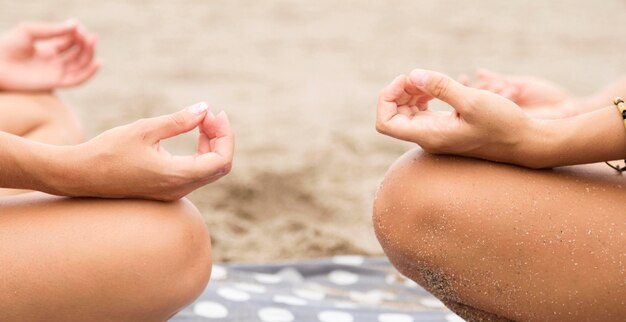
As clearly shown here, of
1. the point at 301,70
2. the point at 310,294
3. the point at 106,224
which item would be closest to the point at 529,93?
the point at 310,294

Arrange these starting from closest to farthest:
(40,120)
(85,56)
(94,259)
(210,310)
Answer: (94,259) → (210,310) → (40,120) → (85,56)

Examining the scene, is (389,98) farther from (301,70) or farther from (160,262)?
(301,70)

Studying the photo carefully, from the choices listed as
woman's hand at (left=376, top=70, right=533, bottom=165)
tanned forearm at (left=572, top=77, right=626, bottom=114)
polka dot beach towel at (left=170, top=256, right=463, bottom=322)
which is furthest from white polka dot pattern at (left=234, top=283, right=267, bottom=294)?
tanned forearm at (left=572, top=77, right=626, bottom=114)

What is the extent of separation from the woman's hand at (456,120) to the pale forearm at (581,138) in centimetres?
1

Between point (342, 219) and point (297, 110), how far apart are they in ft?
2.62

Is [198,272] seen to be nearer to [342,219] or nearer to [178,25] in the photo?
[342,219]

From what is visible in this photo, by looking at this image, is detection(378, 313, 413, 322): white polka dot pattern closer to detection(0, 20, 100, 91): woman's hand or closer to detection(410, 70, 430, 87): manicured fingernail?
detection(410, 70, 430, 87): manicured fingernail

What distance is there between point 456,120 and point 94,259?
0.39 m

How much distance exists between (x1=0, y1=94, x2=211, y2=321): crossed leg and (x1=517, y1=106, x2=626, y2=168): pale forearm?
0.37 metres

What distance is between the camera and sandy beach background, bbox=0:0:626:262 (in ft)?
5.60

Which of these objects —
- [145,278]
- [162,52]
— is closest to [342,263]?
[145,278]

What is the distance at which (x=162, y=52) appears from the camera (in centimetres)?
309

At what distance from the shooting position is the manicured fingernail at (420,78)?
862mm

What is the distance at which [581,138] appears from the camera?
0.85 meters
